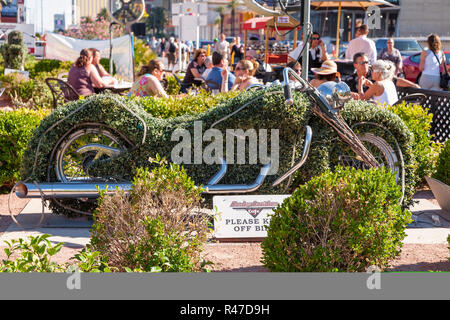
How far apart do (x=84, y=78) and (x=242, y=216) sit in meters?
5.23

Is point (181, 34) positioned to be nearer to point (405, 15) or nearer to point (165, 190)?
point (405, 15)

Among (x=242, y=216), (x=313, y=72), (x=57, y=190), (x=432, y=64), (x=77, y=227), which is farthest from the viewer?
(x=432, y=64)

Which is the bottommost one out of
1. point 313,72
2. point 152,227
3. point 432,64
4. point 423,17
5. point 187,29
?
point 152,227

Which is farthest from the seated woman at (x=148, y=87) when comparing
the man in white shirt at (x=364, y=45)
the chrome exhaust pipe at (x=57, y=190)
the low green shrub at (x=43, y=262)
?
the man in white shirt at (x=364, y=45)

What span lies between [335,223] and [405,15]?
105 ft

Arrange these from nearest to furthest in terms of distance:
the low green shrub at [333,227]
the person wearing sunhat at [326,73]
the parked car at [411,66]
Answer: the low green shrub at [333,227], the person wearing sunhat at [326,73], the parked car at [411,66]

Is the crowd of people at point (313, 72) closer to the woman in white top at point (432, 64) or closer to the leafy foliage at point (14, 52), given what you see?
the woman in white top at point (432, 64)

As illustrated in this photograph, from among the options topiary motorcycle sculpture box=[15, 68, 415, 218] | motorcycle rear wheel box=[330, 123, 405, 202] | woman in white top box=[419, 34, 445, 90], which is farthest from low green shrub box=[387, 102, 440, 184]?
woman in white top box=[419, 34, 445, 90]

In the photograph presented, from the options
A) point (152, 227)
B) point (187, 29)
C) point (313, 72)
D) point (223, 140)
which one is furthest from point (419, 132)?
point (187, 29)

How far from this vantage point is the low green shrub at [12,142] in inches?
260

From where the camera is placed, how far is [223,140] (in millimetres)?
5473

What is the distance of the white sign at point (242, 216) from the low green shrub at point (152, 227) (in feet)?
3.45

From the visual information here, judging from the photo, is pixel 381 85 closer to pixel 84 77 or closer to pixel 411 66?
pixel 84 77

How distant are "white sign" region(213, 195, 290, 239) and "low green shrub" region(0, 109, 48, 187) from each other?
2.62m
